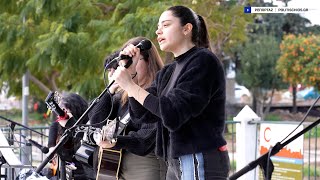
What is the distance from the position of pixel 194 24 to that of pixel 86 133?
42.8 inches

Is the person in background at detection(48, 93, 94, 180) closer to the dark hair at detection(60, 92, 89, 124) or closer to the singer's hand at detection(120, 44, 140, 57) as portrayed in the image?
the dark hair at detection(60, 92, 89, 124)

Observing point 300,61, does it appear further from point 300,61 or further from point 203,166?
point 203,166

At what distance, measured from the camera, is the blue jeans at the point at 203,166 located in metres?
3.41

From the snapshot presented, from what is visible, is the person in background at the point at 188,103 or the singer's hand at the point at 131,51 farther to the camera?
the singer's hand at the point at 131,51

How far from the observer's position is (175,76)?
3502mm

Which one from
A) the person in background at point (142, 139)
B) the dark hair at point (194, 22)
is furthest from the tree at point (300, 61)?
the dark hair at point (194, 22)

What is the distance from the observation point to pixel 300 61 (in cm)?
2253

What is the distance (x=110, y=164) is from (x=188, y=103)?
1.60m

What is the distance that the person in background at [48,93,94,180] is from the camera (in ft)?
15.8

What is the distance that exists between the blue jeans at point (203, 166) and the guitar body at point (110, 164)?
4.27 ft

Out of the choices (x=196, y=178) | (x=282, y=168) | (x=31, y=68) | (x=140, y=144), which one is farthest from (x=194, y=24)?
(x=31, y=68)

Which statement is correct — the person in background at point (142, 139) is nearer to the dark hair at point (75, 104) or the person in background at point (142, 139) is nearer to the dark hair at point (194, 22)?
the dark hair at point (194, 22)

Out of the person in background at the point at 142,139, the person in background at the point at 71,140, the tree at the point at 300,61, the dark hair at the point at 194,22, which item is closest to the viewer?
the dark hair at the point at 194,22

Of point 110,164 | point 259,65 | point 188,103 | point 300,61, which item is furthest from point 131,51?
point 259,65
